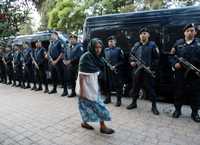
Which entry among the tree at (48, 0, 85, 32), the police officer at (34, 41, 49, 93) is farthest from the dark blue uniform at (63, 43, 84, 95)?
the tree at (48, 0, 85, 32)

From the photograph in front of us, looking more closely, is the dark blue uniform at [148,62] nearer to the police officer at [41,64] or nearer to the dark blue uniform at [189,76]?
the dark blue uniform at [189,76]

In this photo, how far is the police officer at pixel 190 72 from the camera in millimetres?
5586

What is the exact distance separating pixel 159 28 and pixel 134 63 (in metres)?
1.35

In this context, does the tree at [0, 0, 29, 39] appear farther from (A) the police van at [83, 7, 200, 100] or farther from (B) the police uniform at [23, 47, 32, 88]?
(B) the police uniform at [23, 47, 32, 88]

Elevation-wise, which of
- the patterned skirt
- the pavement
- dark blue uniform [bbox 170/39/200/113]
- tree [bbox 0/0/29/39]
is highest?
tree [bbox 0/0/29/39]

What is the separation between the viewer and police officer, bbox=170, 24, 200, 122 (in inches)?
220

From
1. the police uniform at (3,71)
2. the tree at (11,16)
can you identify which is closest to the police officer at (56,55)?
the police uniform at (3,71)

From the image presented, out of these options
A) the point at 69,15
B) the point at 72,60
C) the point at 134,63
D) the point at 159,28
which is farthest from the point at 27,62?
the point at 69,15

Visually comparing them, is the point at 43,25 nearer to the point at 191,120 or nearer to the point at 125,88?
the point at 125,88

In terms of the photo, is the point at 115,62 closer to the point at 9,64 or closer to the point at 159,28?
the point at 159,28

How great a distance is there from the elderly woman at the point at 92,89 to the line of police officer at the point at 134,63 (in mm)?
1756

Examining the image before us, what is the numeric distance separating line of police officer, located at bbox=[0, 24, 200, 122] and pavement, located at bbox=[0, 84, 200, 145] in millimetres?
391

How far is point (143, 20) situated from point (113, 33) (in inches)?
40.3

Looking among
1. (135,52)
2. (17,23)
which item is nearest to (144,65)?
(135,52)
